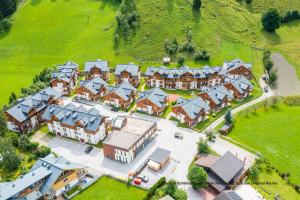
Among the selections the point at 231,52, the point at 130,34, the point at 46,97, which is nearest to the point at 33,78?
the point at 46,97

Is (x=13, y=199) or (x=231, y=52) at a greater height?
(x=231, y=52)

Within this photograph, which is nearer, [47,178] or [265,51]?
[47,178]

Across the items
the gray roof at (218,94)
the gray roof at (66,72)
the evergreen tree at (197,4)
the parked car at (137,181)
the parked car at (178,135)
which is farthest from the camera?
the evergreen tree at (197,4)

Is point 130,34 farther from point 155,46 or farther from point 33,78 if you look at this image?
point 33,78

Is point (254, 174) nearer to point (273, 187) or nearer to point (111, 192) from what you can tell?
point (273, 187)

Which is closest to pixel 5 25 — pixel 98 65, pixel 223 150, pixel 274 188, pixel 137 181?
pixel 98 65

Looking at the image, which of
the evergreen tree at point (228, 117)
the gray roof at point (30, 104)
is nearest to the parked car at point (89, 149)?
the gray roof at point (30, 104)

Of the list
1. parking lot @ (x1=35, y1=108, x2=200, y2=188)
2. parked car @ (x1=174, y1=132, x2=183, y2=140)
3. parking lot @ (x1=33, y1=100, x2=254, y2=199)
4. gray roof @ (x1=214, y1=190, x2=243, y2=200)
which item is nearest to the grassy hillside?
parking lot @ (x1=33, y1=100, x2=254, y2=199)

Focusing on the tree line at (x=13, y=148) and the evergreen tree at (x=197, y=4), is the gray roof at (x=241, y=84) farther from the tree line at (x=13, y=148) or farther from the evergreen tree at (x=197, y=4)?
the tree line at (x=13, y=148)
